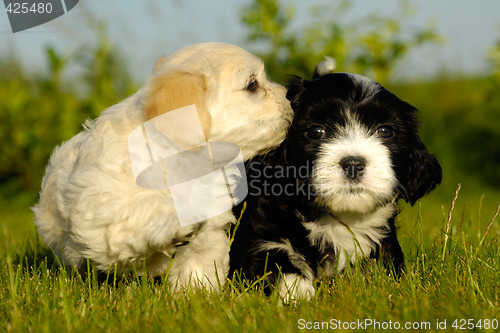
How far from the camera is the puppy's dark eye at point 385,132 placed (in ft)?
9.22

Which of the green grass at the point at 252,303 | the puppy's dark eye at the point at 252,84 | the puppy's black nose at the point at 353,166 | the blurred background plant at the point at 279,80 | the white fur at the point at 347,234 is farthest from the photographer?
the blurred background plant at the point at 279,80

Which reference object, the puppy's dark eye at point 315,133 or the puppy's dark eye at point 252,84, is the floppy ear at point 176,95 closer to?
the puppy's dark eye at point 252,84

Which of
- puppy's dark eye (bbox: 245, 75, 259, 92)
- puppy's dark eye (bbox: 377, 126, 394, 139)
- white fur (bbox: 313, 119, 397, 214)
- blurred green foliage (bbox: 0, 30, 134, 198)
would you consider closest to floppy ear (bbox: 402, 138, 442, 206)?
puppy's dark eye (bbox: 377, 126, 394, 139)

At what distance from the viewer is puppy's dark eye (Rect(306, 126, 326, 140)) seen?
2834 millimetres

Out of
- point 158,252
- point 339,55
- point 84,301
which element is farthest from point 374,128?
point 339,55

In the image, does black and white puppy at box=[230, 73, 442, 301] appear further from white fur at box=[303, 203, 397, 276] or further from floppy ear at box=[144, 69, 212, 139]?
floppy ear at box=[144, 69, 212, 139]

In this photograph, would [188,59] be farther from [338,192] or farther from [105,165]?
[338,192]

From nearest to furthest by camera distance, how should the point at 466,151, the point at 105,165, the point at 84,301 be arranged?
the point at 84,301
the point at 105,165
the point at 466,151

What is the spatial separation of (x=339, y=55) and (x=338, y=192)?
14.4ft

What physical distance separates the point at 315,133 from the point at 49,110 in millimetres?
5899

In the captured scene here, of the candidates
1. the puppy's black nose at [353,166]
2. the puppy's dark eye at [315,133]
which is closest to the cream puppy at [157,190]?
the puppy's dark eye at [315,133]

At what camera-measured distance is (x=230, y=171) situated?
2982 millimetres

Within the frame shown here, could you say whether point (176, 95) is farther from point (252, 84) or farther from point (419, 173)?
point (419, 173)

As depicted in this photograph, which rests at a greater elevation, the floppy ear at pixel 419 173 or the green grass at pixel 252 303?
the floppy ear at pixel 419 173
